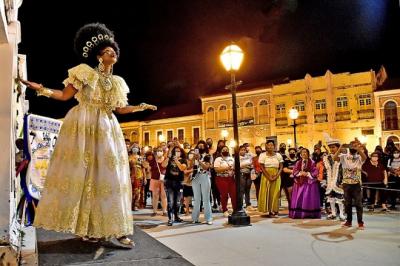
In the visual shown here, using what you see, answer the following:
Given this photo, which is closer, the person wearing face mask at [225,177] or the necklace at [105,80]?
the necklace at [105,80]

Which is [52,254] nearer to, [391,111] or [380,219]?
[380,219]

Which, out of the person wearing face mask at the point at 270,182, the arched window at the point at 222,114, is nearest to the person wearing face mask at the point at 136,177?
the person wearing face mask at the point at 270,182

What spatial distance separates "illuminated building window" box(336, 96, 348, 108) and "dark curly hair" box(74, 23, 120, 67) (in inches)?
1580

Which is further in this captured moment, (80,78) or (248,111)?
(248,111)

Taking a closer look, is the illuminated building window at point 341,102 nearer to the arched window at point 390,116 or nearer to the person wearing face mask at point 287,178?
the arched window at point 390,116

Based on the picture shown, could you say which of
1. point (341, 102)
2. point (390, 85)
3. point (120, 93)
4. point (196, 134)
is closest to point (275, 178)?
point (120, 93)

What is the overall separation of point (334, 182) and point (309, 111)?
34335 mm

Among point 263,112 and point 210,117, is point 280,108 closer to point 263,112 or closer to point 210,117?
point 263,112

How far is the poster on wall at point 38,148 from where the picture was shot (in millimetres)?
7121

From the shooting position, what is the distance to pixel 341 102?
136 feet

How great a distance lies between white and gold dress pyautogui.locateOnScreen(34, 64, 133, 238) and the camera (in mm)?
3720

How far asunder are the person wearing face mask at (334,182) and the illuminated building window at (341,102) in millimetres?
33533

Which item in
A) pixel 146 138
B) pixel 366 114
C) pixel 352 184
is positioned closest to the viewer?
pixel 352 184

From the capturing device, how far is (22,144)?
24.2 ft
